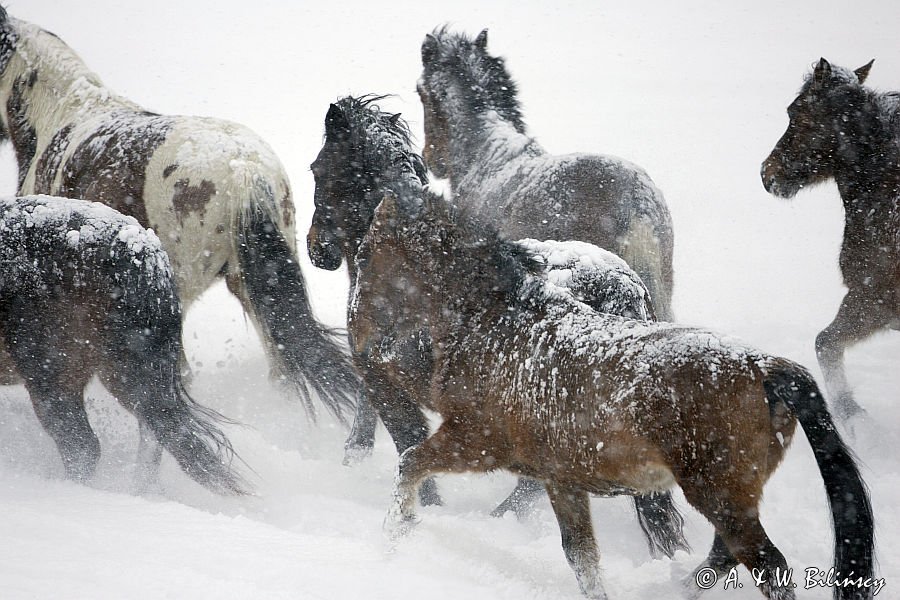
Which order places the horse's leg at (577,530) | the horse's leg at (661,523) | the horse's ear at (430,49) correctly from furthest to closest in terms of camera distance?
the horse's ear at (430,49), the horse's leg at (661,523), the horse's leg at (577,530)

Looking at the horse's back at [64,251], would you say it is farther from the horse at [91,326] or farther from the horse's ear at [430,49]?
the horse's ear at [430,49]

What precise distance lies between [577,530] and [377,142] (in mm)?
2287

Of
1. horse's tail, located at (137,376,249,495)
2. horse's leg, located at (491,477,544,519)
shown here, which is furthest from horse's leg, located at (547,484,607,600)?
horse's tail, located at (137,376,249,495)

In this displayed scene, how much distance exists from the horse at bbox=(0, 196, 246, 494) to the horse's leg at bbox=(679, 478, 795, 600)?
7.95 ft

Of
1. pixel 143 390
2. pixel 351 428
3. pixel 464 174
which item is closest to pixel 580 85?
pixel 464 174

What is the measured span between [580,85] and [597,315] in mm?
→ 14392

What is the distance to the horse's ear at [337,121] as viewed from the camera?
417 cm

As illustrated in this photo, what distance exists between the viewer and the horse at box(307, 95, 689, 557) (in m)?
A: 3.50

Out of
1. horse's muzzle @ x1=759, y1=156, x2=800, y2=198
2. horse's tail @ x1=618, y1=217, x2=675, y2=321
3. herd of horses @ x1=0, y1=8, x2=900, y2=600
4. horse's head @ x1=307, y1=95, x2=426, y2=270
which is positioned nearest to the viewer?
herd of horses @ x1=0, y1=8, x2=900, y2=600

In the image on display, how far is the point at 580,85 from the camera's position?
647 inches

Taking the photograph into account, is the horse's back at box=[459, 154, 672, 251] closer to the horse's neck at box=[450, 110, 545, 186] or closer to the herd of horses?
the herd of horses

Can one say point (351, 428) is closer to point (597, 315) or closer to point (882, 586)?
point (597, 315)

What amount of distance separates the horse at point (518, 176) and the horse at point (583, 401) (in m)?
1.68

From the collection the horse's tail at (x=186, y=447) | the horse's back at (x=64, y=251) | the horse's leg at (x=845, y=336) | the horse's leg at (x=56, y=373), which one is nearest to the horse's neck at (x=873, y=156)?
the horse's leg at (x=845, y=336)
